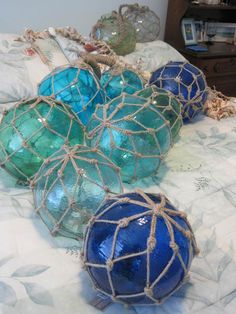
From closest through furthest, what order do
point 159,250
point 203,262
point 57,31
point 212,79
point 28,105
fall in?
point 159,250
point 203,262
point 28,105
point 57,31
point 212,79

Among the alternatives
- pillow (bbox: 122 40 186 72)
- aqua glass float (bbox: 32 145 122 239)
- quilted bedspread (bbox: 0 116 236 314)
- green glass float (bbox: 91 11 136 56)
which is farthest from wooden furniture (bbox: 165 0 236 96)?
aqua glass float (bbox: 32 145 122 239)

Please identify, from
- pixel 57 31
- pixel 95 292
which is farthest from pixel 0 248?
pixel 57 31

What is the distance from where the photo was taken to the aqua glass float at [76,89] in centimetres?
94

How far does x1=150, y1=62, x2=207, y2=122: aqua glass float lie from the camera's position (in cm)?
113

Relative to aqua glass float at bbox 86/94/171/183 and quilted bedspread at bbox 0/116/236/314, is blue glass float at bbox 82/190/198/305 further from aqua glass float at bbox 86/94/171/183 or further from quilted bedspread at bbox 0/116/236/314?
aqua glass float at bbox 86/94/171/183

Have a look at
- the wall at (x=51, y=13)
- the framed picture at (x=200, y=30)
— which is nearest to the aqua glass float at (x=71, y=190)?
the wall at (x=51, y=13)

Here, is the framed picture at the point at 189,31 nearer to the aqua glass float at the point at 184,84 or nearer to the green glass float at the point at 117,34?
the green glass float at the point at 117,34

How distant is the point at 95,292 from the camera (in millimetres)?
574

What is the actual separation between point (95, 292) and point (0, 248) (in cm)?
20

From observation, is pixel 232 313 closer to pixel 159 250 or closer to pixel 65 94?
pixel 159 250

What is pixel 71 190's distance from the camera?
0.63m

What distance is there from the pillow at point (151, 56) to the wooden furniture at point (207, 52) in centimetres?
38

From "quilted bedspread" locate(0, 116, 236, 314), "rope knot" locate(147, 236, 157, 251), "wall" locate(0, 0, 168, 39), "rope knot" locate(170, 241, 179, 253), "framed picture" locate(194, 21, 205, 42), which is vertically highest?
"wall" locate(0, 0, 168, 39)

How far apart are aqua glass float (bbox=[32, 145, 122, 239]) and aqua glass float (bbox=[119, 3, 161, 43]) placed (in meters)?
1.37
